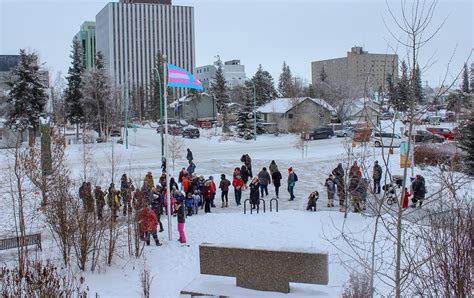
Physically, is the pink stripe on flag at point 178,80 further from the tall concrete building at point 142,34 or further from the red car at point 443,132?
the tall concrete building at point 142,34

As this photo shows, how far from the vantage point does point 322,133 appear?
182 ft

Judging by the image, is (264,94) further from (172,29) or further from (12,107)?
(172,29)

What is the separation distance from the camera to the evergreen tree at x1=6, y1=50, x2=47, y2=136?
45.9 m

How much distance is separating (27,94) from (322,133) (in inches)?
1158

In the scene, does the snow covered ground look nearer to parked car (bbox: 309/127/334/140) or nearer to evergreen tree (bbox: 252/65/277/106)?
parked car (bbox: 309/127/334/140)

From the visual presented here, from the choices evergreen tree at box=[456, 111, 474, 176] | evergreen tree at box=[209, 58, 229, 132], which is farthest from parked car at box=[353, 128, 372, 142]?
evergreen tree at box=[209, 58, 229, 132]

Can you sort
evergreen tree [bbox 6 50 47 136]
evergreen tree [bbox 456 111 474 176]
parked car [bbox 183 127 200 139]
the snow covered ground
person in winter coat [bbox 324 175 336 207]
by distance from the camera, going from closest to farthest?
the snow covered ground, person in winter coat [bbox 324 175 336 207], evergreen tree [bbox 456 111 474 176], evergreen tree [bbox 6 50 47 136], parked car [bbox 183 127 200 139]

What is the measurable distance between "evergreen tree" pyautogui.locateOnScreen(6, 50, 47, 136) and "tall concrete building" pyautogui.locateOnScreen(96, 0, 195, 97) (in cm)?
10806

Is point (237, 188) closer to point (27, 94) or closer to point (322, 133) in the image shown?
point (27, 94)

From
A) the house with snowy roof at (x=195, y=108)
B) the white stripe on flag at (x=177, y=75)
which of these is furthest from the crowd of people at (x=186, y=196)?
the house with snowy roof at (x=195, y=108)

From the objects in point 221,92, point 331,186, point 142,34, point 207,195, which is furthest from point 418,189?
point 142,34

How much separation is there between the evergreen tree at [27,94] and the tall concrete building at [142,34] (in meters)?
108

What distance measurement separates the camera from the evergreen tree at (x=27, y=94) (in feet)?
150

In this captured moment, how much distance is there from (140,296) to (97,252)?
7.48ft
